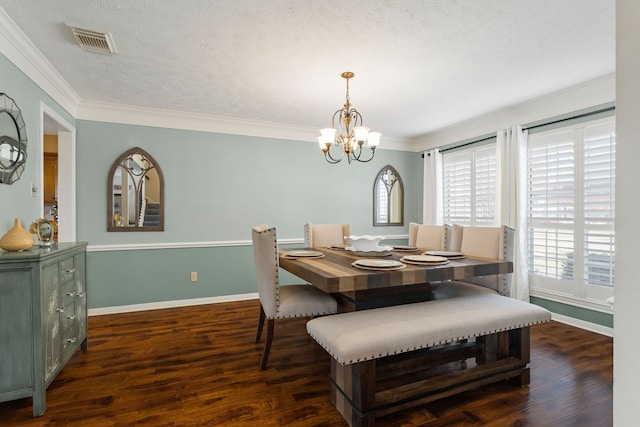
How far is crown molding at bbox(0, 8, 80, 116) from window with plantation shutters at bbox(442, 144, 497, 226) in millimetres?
4756

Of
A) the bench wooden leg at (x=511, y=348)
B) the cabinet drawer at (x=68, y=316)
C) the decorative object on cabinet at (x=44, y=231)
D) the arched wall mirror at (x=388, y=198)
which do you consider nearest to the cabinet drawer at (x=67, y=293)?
the cabinet drawer at (x=68, y=316)

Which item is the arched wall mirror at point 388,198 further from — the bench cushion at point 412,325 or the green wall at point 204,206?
the bench cushion at point 412,325

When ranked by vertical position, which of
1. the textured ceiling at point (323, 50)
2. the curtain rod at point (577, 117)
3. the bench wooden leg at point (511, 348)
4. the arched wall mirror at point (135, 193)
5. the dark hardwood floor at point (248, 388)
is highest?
the textured ceiling at point (323, 50)

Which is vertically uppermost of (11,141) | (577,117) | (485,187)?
(577,117)

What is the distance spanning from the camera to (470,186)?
4602mm

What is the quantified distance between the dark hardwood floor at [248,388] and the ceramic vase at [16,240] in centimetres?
94

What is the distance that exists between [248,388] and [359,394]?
0.83m

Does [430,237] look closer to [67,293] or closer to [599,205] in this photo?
[599,205]

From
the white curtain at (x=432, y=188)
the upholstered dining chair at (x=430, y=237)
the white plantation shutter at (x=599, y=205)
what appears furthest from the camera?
the white curtain at (x=432, y=188)

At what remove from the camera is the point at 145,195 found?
392 cm

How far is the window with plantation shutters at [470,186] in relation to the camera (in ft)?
14.1

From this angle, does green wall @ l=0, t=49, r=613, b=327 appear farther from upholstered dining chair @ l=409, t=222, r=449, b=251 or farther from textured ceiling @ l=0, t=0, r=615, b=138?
upholstered dining chair @ l=409, t=222, r=449, b=251

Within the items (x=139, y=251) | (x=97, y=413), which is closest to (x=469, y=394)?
(x=97, y=413)

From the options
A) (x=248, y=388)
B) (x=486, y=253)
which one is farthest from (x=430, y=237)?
(x=248, y=388)
